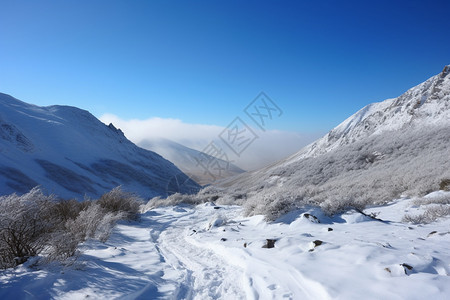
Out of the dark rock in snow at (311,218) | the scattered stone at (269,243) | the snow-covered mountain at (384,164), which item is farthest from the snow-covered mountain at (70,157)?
the scattered stone at (269,243)

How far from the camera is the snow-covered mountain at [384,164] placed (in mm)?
8664

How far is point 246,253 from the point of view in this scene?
15.8ft

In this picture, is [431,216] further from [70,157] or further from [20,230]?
[70,157]

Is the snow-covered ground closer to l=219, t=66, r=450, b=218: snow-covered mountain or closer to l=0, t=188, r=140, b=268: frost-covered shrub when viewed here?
l=0, t=188, r=140, b=268: frost-covered shrub

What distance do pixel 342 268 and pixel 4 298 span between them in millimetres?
4262

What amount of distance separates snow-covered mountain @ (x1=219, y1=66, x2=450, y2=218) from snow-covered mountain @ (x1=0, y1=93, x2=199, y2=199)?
1975 cm

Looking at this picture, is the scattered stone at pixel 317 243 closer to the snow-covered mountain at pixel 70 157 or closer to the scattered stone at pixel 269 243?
the scattered stone at pixel 269 243

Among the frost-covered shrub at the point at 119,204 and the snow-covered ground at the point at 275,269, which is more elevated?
the snow-covered ground at the point at 275,269

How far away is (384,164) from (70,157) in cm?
5018

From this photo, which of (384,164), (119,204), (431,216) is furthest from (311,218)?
(384,164)

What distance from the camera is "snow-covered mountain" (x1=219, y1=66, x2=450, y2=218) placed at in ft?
28.4

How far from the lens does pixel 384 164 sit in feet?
55.4

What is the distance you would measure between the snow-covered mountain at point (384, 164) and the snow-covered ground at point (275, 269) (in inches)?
95.0

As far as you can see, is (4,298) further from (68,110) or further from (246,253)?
(68,110)
